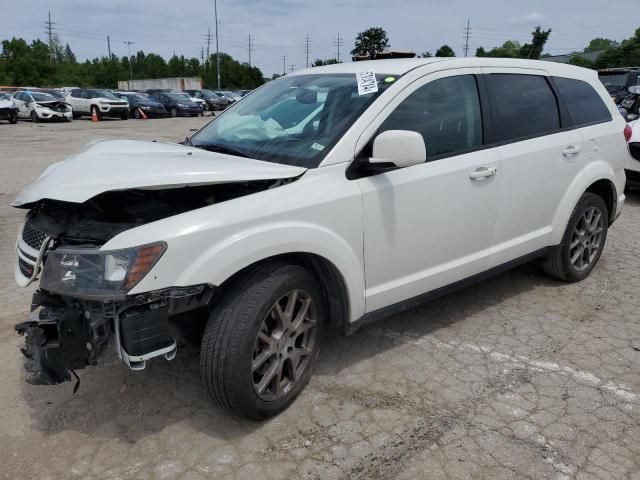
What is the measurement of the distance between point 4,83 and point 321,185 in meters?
76.5

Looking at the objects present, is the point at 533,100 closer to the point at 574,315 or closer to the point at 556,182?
the point at 556,182

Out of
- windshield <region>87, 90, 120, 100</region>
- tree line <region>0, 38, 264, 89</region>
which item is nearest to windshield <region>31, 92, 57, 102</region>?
windshield <region>87, 90, 120, 100</region>

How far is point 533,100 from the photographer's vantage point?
4.06m

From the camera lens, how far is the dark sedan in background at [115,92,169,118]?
2981 cm

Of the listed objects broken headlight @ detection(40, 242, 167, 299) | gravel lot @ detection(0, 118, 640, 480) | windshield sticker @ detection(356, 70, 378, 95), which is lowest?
gravel lot @ detection(0, 118, 640, 480)

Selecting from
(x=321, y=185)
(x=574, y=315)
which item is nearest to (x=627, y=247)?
(x=574, y=315)

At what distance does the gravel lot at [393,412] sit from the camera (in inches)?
102

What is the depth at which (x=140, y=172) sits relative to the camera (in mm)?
2590

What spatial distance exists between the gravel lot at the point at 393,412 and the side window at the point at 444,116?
133cm

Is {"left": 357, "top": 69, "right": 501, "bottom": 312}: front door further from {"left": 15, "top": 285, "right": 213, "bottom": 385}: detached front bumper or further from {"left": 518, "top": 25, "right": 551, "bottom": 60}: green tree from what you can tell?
{"left": 518, "top": 25, "right": 551, "bottom": 60}: green tree

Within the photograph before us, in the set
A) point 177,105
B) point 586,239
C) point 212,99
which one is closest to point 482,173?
point 586,239

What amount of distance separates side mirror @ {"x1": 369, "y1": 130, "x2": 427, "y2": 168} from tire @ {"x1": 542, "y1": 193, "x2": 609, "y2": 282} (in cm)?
216

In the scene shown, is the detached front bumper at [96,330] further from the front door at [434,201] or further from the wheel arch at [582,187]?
the wheel arch at [582,187]

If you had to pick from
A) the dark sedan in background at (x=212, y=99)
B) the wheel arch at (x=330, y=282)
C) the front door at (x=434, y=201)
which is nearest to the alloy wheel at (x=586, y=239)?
the front door at (x=434, y=201)
